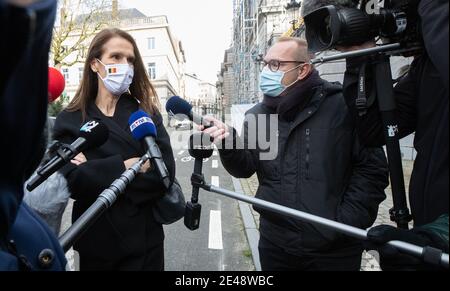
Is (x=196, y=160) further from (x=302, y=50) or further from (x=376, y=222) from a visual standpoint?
(x=376, y=222)

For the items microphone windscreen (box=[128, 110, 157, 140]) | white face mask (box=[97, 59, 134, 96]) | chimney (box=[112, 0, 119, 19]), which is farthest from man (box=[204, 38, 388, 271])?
chimney (box=[112, 0, 119, 19])

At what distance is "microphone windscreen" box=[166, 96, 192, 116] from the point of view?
58.8 inches

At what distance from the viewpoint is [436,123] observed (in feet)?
3.11

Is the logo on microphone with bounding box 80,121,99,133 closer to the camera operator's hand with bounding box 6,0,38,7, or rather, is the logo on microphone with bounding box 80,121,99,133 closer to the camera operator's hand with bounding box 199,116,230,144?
the camera operator's hand with bounding box 199,116,230,144

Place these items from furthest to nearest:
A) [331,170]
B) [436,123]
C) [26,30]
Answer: [331,170], [436,123], [26,30]

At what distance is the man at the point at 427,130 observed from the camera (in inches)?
29.6

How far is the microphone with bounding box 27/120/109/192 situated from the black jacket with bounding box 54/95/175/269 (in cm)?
25

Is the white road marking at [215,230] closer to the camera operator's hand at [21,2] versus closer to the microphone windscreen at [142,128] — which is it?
the microphone windscreen at [142,128]

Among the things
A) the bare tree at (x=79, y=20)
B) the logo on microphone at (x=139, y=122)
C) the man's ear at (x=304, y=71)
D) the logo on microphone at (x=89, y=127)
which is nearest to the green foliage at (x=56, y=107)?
the logo on microphone at (x=89, y=127)

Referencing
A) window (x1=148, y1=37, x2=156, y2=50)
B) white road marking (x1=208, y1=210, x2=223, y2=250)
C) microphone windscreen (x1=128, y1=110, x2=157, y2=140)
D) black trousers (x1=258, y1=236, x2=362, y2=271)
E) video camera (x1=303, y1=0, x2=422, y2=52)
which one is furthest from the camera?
window (x1=148, y1=37, x2=156, y2=50)

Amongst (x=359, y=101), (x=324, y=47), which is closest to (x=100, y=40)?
(x=324, y=47)

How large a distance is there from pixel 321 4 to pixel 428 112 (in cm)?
65
